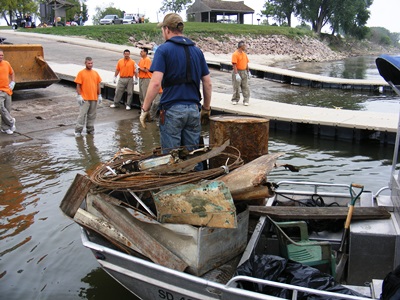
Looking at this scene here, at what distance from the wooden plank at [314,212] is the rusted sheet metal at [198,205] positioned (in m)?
1.20

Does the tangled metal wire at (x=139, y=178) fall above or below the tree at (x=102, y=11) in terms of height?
below

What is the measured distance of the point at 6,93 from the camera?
11.6 m

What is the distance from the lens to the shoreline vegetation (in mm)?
39156

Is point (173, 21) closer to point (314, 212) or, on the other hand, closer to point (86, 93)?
point (314, 212)

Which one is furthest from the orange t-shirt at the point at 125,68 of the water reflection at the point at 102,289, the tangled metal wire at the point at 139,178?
the tangled metal wire at the point at 139,178

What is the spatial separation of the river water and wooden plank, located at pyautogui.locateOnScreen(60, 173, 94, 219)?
3.52ft

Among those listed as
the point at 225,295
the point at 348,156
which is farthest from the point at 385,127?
Result: the point at 225,295

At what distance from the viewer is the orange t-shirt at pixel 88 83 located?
11695 mm

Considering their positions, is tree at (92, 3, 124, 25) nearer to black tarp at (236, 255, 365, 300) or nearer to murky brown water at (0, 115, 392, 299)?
murky brown water at (0, 115, 392, 299)

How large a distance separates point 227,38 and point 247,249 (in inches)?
1924

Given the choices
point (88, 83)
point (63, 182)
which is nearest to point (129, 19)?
point (88, 83)

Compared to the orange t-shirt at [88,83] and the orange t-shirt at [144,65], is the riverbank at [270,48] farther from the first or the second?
the orange t-shirt at [88,83]

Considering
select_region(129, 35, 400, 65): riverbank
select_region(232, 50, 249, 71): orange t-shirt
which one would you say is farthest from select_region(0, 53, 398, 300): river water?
select_region(129, 35, 400, 65): riverbank

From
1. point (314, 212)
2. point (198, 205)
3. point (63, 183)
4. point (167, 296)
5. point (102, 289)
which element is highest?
point (198, 205)
